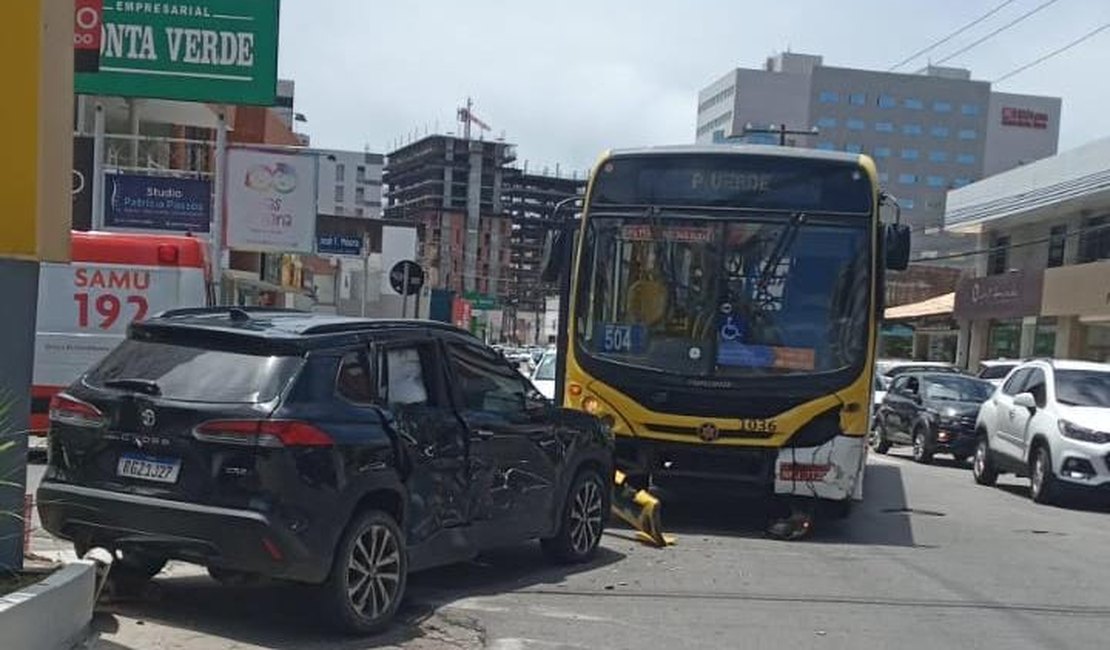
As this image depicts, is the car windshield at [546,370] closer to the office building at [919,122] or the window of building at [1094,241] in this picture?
the window of building at [1094,241]

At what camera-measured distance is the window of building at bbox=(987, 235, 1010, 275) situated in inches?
1777

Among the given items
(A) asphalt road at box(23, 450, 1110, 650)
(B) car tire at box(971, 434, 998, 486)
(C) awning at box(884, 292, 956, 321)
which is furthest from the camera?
(C) awning at box(884, 292, 956, 321)

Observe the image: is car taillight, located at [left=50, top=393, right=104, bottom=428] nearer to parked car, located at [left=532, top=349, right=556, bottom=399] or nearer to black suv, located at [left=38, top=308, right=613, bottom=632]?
black suv, located at [left=38, top=308, right=613, bottom=632]

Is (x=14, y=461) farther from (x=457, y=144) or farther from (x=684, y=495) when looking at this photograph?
(x=457, y=144)

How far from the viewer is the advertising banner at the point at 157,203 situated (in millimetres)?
20469

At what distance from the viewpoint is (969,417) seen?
20.7m

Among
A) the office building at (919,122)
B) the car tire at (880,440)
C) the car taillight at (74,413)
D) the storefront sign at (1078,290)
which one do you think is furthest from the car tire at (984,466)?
the office building at (919,122)

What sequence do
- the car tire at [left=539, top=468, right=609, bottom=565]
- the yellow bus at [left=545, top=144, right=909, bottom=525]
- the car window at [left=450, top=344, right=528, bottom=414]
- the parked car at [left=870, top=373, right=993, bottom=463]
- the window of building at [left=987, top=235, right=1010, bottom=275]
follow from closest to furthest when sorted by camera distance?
the car window at [left=450, top=344, right=528, bottom=414]
the car tire at [left=539, top=468, right=609, bottom=565]
the yellow bus at [left=545, top=144, right=909, bottom=525]
the parked car at [left=870, top=373, right=993, bottom=463]
the window of building at [left=987, top=235, right=1010, bottom=275]

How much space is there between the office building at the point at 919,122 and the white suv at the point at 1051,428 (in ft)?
317

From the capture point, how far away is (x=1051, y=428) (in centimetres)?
1484

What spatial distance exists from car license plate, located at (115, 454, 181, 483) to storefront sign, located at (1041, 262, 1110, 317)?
33247 mm

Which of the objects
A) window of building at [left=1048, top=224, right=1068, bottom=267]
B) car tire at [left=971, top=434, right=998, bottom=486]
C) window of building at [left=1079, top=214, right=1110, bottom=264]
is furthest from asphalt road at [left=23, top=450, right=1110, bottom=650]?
window of building at [left=1048, top=224, right=1068, bottom=267]

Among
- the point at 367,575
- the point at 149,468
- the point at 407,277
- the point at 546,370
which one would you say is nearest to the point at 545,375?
the point at 546,370

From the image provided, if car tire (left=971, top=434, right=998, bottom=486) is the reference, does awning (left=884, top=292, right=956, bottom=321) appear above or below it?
above
